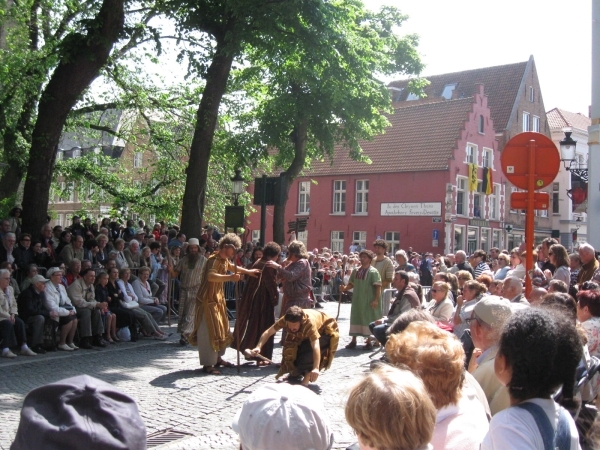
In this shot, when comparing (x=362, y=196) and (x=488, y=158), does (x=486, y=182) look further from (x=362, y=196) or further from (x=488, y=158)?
(x=362, y=196)

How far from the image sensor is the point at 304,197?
47.8 meters

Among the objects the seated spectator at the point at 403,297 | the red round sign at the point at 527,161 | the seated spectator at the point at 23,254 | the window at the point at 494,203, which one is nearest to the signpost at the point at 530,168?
the red round sign at the point at 527,161

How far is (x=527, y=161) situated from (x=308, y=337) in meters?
→ 3.16

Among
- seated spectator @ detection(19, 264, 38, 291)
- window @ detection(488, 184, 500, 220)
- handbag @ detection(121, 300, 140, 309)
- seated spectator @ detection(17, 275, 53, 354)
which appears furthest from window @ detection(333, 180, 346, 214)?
seated spectator @ detection(17, 275, 53, 354)

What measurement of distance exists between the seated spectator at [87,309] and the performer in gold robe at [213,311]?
2.93 meters

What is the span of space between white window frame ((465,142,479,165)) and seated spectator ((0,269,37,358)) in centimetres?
3561

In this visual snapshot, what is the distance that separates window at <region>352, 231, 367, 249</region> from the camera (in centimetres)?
4419

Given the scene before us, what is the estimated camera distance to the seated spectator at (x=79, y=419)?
165 cm

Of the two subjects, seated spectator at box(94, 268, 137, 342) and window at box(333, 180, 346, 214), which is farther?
window at box(333, 180, 346, 214)

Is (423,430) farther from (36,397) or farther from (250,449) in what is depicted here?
(36,397)

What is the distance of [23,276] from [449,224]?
3066 cm

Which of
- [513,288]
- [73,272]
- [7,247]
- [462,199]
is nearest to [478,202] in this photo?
[462,199]

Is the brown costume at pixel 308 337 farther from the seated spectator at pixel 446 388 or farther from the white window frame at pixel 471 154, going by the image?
the white window frame at pixel 471 154

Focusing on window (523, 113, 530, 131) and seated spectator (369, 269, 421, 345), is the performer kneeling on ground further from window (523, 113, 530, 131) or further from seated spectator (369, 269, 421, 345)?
window (523, 113, 530, 131)
